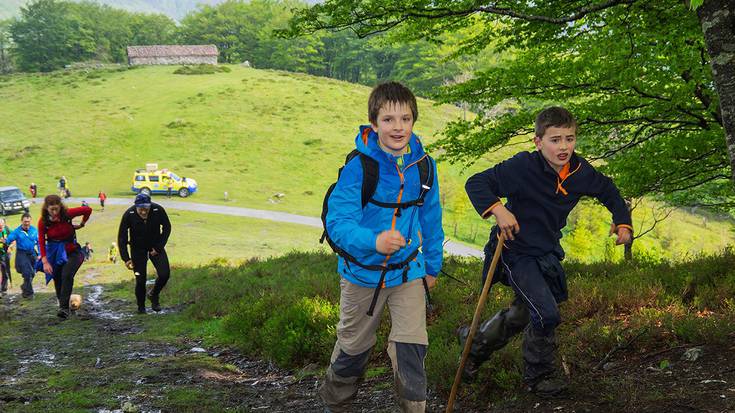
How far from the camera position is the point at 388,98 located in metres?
3.55

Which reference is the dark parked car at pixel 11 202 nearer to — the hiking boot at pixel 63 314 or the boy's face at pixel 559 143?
the hiking boot at pixel 63 314

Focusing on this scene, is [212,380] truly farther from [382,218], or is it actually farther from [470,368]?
[382,218]

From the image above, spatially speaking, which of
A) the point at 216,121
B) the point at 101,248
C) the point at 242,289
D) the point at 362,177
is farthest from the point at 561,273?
the point at 216,121

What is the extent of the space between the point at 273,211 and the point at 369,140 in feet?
126

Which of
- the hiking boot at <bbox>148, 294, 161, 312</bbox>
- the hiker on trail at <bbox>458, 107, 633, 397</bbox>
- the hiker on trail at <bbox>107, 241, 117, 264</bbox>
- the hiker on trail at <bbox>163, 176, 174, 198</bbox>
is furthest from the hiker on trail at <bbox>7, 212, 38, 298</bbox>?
the hiker on trail at <bbox>163, 176, 174, 198</bbox>

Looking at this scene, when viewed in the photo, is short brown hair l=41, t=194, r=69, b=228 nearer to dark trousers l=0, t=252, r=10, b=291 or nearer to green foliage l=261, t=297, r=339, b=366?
green foliage l=261, t=297, r=339, b=366

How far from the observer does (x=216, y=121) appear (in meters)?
65.1

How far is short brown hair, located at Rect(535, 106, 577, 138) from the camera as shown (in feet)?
12.8

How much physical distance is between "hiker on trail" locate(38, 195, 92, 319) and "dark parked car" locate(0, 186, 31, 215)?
31.6 metres

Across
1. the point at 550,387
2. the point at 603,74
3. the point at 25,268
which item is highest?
the point at 603,74

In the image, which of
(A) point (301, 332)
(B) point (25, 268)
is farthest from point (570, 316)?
(B) point (25, 268)

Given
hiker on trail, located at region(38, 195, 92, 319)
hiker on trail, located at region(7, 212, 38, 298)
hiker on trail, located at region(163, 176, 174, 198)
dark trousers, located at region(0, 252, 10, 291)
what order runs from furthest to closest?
hiker on trail, located at region(163, 176, 174, 198) → dark trousers, located at region(0, 252, 10, 291) → hiker on trail, located at region(7, 212, 38, 298) → hiker on trail, located at region(38, 195, 92, 319)

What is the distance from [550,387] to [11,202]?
135ft

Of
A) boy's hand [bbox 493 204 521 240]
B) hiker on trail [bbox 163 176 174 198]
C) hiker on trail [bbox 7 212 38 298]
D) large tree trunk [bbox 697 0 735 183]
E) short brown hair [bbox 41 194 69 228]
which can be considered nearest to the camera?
boy's hand [bbox 493 204 521 240]
